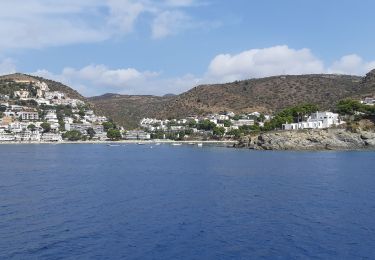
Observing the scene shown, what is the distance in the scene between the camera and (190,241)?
87.1ft

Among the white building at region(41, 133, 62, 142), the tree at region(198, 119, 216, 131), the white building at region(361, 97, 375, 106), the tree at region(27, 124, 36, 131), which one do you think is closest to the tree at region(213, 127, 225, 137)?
the tree at region(198, 119, 216, 131)

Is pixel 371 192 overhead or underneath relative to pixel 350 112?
underneath

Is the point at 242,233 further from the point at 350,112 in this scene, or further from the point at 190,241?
the point at 350,112

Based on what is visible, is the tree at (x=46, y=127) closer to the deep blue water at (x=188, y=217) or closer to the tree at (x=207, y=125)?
the tree at (x=207, y=125)

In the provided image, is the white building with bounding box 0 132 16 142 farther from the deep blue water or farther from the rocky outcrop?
the deep blue water

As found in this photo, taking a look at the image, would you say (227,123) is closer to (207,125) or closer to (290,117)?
(207,125)

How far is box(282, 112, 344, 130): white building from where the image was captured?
12312 cm

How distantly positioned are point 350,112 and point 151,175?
8455cm

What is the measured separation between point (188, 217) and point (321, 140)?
281 feet

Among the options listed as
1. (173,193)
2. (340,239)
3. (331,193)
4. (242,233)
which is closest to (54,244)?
(242,233)

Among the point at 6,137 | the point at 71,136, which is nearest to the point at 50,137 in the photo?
the point at 71,136

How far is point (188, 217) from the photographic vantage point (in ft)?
108

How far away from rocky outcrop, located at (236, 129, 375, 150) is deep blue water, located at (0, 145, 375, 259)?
5643 cm

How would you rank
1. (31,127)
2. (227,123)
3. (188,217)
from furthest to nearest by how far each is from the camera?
(31,127) → (227,123) → (188,217)
